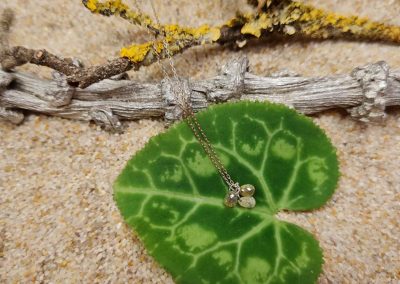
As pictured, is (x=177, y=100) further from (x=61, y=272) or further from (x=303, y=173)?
(x=61, y=272)

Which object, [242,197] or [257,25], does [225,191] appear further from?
[257,25]

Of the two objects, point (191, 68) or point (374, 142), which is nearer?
point (374, 142)

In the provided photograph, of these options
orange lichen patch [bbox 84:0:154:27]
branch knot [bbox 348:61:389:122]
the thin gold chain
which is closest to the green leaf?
the thin gold chain

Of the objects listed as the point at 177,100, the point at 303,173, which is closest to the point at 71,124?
the point at 177,100

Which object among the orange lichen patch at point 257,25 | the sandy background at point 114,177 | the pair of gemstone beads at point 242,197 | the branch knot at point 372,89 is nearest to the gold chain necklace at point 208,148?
Result: the pair of gemstone beads at point 242,197

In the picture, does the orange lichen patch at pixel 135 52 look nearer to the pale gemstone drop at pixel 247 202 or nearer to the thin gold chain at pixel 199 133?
the thin gold chain at pixel 199 133

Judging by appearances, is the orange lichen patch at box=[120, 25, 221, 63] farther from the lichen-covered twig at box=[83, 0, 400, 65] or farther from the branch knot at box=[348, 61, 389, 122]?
the branch knot at box=[348, 61, 389, 122]
